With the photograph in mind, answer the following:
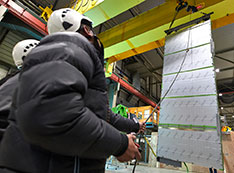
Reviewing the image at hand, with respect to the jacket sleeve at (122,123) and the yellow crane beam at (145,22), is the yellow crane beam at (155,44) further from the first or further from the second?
the jacket sleeve at (122,123)

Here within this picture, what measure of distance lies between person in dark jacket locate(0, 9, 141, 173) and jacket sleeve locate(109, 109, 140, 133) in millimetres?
651

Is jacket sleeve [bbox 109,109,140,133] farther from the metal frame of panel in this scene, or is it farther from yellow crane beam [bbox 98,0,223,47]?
yellow crane beam [bbox 98,0,223,47]

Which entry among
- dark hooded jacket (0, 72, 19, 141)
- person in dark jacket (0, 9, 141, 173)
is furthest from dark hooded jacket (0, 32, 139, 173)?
dark hooded jacket (0, 72, 19, 141)

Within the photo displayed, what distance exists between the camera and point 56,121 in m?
0.57

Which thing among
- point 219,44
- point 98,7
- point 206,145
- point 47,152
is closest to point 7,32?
point 98,7

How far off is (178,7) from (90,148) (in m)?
3.49

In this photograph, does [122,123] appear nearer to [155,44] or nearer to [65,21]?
[65,21]

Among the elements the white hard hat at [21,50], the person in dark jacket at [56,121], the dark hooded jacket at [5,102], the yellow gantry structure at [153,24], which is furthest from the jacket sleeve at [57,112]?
the yellow gantry structure at [153,24]

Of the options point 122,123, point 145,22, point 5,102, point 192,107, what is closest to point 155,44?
point 145,22

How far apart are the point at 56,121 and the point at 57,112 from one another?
38mm

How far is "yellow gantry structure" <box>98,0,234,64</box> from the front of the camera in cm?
281

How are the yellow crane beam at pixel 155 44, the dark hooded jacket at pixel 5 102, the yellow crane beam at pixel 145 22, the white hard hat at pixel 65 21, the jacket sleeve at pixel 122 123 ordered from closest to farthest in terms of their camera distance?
the dark hooded jacket at pixel 5 102 < the white hard hat at pixel 65 21 < the jacket sleeve at pixel 122 123 < the yellow crane beam at pixel 155 44 < the yellow crane beam at pixel 145 22

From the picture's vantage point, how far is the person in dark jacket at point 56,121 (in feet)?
1.90

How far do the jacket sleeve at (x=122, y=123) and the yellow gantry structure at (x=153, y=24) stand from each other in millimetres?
2808
